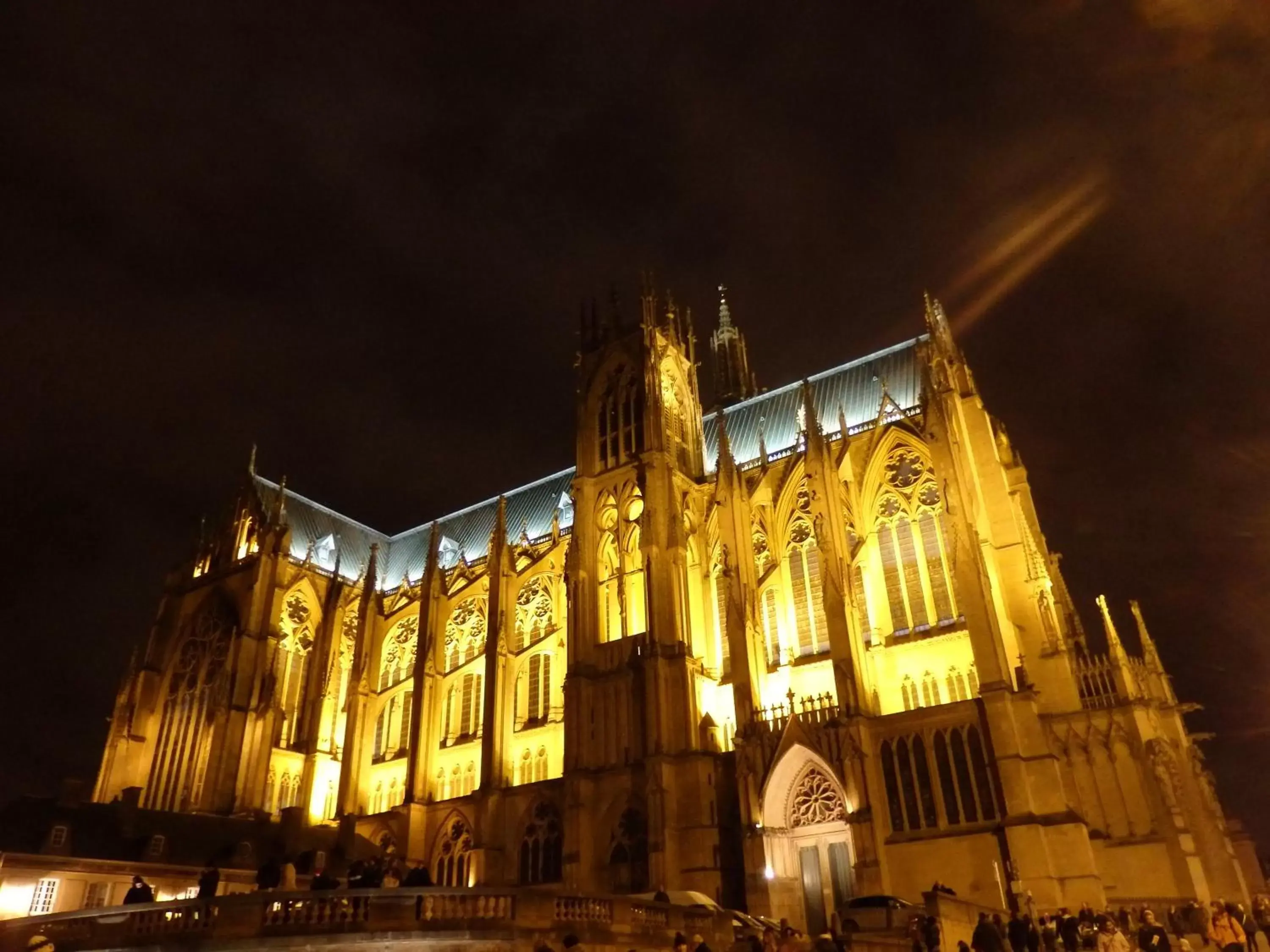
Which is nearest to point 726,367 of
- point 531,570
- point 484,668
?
point 531,570

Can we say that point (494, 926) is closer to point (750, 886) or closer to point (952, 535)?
point (750, 886)

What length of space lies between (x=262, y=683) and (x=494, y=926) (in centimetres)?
3295

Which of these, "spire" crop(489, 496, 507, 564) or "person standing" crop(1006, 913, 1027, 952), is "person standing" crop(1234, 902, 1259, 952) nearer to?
"person standing" crop(1006, 913, 1027, 952)

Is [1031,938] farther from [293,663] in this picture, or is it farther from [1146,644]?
[293,663]

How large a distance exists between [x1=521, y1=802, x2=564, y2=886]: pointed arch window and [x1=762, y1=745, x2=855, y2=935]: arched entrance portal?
9.15 m

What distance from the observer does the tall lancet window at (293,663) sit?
4781 centimetres

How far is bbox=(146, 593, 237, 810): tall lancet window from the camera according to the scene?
4484 cm

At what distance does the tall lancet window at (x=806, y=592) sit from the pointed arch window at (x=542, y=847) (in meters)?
11.6

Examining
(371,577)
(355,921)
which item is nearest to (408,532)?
(371,577)

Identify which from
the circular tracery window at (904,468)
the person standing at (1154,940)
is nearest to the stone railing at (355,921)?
the person standing at (1154,940)

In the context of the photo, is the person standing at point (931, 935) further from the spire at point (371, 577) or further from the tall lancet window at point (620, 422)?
the spire at point (371, 577)

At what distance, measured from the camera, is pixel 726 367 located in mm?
60250

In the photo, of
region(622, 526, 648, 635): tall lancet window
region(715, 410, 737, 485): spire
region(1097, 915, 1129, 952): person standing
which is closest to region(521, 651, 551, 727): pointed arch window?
region(622, 526, 648, 635): tall lancet window

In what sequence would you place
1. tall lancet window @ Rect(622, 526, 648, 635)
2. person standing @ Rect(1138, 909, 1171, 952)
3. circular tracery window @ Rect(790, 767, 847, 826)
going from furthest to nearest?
tall lancet window @ Rect(622, 526, 648, 635), circular tracery window @ Rect(790, 767, 847, 826), person standing @ Rect(1138, 909, 1171, 952)
